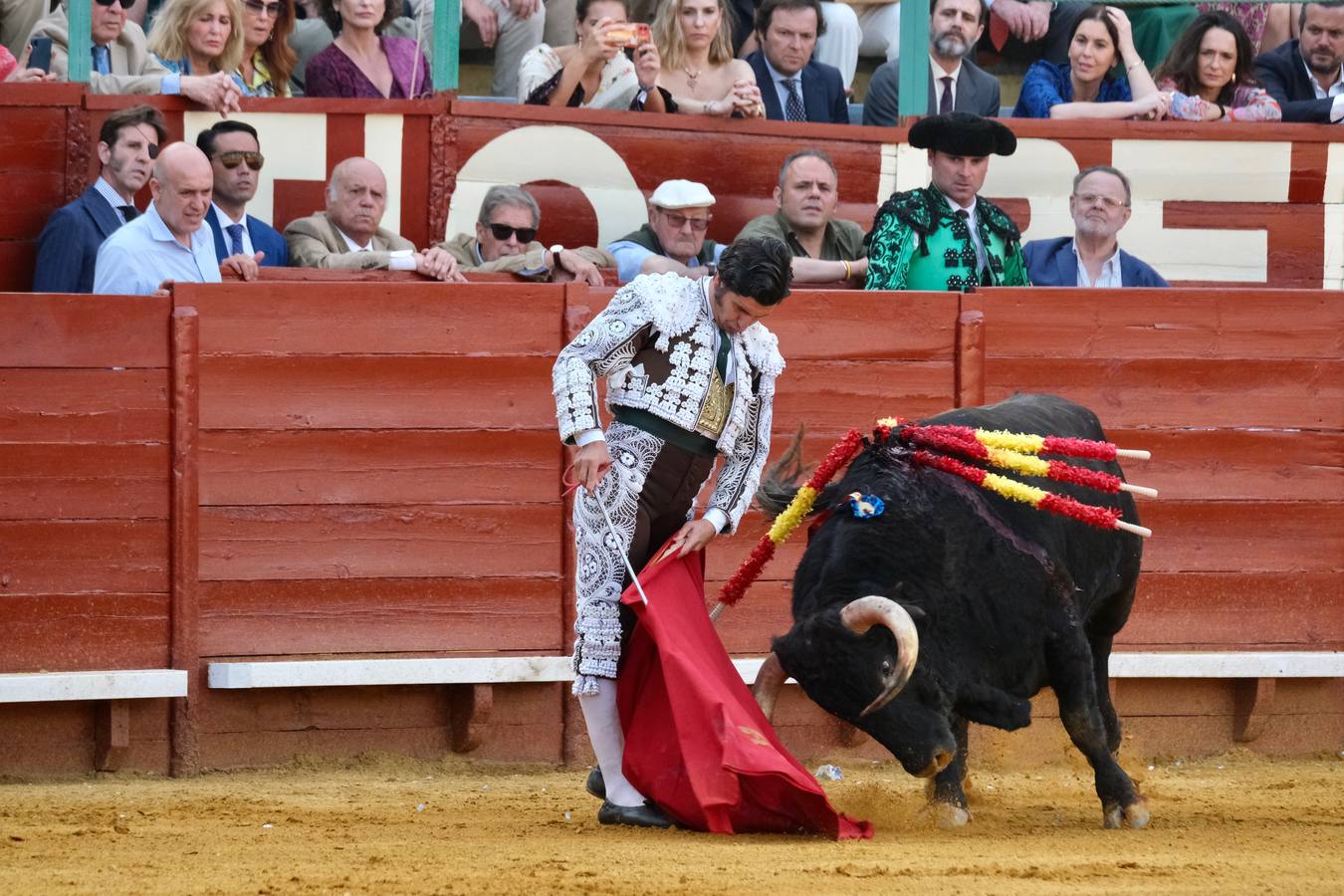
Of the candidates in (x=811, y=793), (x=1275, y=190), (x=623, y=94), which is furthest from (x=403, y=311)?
(x=1275, y=190)

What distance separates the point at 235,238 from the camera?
645 cm

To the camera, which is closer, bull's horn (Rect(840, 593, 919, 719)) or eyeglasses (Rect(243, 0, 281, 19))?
bull's horn (Rect(840, 593, 919, 719))

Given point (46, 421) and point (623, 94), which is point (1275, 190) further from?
point (46, 421)

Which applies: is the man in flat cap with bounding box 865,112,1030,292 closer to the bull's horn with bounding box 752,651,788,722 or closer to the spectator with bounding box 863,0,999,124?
the spectator with bounding box 863,0,999,124

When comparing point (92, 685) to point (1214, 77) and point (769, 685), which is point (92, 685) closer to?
point (769, 685)

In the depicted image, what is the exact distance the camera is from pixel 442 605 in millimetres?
6242

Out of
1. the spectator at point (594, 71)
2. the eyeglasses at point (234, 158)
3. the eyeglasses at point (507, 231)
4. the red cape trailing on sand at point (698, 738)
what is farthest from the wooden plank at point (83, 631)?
the spectator at point (594, 71)

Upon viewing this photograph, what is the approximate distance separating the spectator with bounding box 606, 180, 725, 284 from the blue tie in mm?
1227

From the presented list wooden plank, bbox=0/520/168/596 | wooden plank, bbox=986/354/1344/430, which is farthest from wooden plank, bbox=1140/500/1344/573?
wooden plank, bbox=0/520/168/596

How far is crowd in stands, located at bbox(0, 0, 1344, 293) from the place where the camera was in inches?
246

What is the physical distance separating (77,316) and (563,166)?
6.26ft

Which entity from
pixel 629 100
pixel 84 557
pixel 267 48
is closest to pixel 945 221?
pixel 629 100

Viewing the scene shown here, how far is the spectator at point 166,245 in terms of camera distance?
597cm

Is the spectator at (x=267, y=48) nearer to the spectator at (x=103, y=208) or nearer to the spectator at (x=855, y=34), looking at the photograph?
the spectator at (x=103, y=208)
